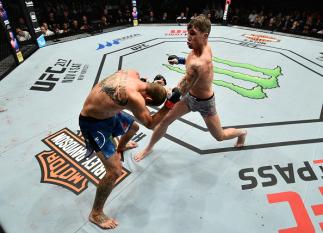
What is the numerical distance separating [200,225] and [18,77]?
4.41 meters

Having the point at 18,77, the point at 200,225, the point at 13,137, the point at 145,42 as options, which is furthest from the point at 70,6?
the point at 200,225

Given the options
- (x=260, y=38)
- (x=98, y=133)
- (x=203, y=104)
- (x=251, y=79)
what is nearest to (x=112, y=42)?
(x=251, y=79)

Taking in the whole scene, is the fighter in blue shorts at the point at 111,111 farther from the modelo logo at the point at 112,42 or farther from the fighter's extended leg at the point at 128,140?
the modelo logo at the point at 112,42

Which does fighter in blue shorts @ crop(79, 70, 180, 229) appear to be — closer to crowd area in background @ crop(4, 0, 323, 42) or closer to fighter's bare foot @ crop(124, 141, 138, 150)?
fighter's bare foot @ crop(124, 141, 138, 150)

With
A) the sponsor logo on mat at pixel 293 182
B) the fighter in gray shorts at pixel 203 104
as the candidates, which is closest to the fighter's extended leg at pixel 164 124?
the fighter in gray shorts at pixel 203 104

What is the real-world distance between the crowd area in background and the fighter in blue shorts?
19.2 feet

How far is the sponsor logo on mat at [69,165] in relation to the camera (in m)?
2.55

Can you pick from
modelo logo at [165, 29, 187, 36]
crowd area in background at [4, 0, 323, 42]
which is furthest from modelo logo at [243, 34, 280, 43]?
modelo logo at [165, 29, 187, 36]

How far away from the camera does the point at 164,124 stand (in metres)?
2.64

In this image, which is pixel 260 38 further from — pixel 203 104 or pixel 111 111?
pixel 111 111

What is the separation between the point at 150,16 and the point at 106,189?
27.2 ft

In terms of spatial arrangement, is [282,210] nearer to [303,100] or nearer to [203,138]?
[203,138]

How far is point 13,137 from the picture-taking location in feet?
10.5

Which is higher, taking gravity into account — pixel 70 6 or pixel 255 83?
pixel 70 6
